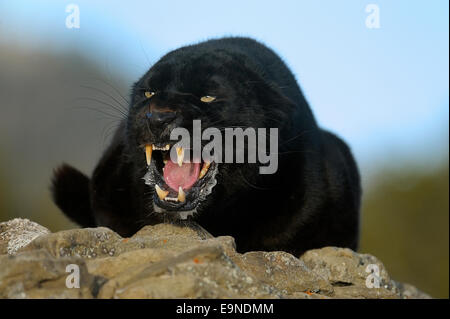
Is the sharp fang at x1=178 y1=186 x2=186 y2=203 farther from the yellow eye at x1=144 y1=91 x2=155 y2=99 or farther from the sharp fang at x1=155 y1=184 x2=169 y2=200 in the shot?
the yellow eye at x1=144 y1=91 x2=155 y2=99

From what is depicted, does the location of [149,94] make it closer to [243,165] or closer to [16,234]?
[243,165]

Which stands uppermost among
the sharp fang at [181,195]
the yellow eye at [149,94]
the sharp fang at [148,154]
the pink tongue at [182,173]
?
the yellow eye at [149,94]

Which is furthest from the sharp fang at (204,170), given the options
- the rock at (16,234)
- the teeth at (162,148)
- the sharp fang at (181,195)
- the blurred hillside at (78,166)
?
the blurred hillside at (78,166)

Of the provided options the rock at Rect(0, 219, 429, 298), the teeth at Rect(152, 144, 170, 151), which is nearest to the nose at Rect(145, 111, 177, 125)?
the teeth at Rect(152, 144, 170, 151)

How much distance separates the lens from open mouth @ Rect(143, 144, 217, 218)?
6.08 m

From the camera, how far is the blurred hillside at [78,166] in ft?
94.6

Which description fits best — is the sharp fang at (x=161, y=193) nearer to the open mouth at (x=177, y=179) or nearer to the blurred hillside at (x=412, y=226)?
the open mouth at (x=177, y=179)

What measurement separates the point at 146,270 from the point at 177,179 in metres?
2.17

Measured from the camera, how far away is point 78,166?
118 feet

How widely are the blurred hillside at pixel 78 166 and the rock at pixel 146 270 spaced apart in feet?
45.6

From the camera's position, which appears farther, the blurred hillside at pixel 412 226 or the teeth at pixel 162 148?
the blurred hillside at pixel 412 226

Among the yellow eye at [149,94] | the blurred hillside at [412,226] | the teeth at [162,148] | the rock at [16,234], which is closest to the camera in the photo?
the rock at [16,234]

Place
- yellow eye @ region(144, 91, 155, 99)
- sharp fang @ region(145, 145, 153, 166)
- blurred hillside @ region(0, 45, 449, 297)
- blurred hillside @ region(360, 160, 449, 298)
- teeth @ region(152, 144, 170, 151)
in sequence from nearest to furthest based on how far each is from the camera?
teeth @ region(152, 144, 170, 151), sharp fang @ region(145, 145, 153, 166), yellow eye @ region(144, 91, 155, 99), blurred hillside @ region(360, 160, 449, 298), blurred hillside @ region(0, 45, 449, 297)

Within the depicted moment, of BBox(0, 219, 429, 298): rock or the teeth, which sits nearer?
BBox(0, 219, 429, 298): rock
